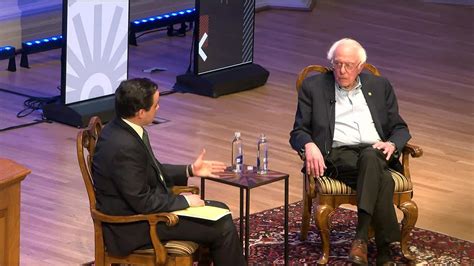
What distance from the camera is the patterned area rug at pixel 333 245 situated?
22.7 ft

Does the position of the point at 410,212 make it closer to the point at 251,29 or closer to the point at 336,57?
the point at 336,57

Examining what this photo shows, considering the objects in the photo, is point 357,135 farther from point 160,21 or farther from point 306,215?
point 160,21

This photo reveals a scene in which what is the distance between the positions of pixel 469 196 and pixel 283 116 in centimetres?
218

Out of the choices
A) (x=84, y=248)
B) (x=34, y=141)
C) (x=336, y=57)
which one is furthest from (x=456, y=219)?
(x=34, y=141)

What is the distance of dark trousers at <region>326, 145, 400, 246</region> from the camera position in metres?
6.62

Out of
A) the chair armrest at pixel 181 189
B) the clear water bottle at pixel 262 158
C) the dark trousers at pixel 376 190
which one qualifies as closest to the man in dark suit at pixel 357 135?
the dark trousers at pixel 376 190

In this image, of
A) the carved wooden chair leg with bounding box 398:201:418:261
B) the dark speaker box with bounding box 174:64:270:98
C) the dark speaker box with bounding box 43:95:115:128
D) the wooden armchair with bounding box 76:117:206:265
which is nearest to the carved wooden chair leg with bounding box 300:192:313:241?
the carved wooden chair leg with bounding box 398:201:418:261

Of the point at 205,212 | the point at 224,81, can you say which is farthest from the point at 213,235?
the point at 224,81

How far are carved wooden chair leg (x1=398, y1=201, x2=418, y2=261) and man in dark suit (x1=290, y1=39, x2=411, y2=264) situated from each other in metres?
0.14

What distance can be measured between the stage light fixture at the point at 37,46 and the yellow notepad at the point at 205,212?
5.26 m

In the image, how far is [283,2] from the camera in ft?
45.5

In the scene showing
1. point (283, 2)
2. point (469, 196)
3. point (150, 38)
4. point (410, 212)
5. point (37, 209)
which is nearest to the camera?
point (410, 212)

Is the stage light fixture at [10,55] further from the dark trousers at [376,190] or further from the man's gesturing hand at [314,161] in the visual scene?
the dark trousers at [376,190]

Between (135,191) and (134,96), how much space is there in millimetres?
442
